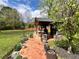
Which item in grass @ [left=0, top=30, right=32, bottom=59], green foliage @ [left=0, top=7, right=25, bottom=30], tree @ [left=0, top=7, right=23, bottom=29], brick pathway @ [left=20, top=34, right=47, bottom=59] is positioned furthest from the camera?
tree @ [left=0, top=7, right=23, bottom=29]

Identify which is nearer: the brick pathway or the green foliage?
the brick pathway

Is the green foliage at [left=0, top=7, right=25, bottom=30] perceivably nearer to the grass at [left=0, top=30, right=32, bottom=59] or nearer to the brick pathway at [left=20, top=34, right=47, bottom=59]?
the grass at [left=0, top=30, right=32, bottom=59]

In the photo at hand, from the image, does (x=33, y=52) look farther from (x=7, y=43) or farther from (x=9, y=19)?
(x=9, y=19)

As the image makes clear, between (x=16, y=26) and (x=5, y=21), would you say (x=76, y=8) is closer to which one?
(x=5, y=21)

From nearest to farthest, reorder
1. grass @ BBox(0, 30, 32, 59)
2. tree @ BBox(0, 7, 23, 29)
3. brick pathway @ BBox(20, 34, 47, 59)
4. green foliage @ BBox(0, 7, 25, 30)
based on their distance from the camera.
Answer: brick pathway @ BBox(20, 34, 47, 59), grass @ BBox(0, 30, 32, 59), green foliage @ BBox(0, 7, 25, 30), tree @ BBox(0, 7, 23, 29)

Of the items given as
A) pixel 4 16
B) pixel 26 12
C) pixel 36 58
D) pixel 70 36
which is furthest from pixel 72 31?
pixel 26 12

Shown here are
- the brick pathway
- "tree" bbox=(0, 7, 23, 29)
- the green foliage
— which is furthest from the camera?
"tree" bbox=(0, 7, 23, 29)

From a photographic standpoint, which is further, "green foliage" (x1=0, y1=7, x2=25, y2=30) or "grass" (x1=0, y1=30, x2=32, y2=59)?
"green foliage" (x1=0, y1=7, x2=25, y2=30)

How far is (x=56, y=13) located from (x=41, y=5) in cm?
2418

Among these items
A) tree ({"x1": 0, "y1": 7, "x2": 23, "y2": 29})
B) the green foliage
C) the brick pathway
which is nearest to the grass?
the brick pathway

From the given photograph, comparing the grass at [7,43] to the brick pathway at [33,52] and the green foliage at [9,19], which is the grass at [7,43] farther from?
the green foliage at [9,19]

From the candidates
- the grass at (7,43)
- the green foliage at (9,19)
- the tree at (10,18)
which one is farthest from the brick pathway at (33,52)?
the tree at (10,18)

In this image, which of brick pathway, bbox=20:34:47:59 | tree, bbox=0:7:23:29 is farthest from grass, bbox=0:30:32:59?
tree, bbox=0:7:23:29

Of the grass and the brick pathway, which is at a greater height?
the brick pathway
